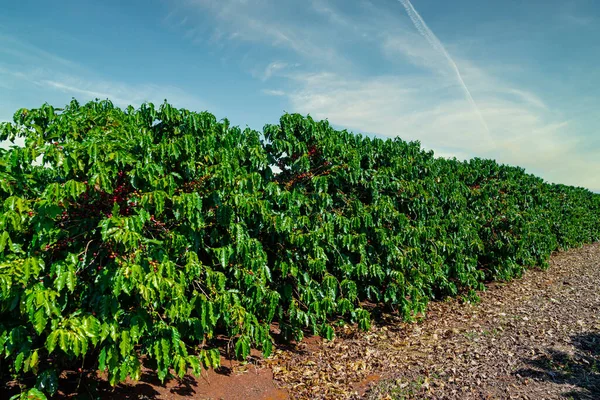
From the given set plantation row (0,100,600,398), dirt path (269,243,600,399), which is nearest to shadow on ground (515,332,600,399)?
dirt path (269,243,600,399)

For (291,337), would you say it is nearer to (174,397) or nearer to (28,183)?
(174,397)

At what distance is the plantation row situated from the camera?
3.20 meters

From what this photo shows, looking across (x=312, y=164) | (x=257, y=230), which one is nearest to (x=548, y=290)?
(x=312, y=164)

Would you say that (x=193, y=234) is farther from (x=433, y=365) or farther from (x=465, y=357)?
(x=465, y=357)

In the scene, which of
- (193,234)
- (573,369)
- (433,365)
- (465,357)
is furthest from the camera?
(465,357)

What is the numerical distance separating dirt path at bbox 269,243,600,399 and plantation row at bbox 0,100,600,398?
1.57 feet

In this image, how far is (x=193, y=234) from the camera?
4309mm

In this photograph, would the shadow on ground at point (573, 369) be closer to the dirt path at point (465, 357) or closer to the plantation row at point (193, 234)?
the dirt path at point (465, 357)

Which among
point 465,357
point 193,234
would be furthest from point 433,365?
point 193,234

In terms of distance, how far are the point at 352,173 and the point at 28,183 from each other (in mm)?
4540

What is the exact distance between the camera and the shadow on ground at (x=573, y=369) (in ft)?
→ 15.0

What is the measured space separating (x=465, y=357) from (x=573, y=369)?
1366 mm

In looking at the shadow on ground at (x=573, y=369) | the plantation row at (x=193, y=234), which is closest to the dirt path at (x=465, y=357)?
the shadow on ground at (x=573, y=369)

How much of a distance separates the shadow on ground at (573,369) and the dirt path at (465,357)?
1 cm
